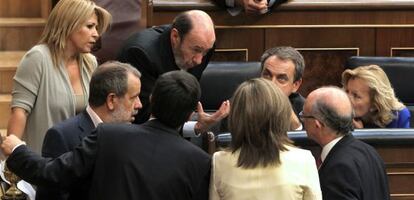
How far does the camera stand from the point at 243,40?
222 inches

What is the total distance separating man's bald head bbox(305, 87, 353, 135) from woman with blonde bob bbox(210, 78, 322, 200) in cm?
30

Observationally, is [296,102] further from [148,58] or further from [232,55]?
[232,55]

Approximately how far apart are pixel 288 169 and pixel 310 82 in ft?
9.50

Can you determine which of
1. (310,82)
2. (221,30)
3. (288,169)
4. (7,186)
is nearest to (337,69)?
(310,82)

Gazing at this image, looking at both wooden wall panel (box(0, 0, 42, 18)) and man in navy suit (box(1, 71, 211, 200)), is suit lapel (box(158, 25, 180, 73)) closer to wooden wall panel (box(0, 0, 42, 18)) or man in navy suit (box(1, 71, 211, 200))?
man in navy suit (box(1, 71, 211, 200))

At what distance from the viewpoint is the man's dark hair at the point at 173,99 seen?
2865 mm

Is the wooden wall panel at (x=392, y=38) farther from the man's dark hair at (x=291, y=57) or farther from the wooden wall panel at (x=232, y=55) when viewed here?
the man's dark hair at (x=291, y=57)

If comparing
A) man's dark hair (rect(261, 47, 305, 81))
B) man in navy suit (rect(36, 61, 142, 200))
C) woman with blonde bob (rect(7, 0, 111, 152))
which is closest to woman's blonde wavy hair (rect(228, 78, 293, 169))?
man in navy suit (rect(36, 61, 142, 200))

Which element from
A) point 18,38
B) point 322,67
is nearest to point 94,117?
point 322,67

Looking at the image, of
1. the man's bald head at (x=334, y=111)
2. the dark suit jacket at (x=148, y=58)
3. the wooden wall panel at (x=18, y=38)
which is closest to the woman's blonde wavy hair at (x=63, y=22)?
the dark suit jacket at (x=148, y=58)

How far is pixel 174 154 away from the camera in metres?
2.86

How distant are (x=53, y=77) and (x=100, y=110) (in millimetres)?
897

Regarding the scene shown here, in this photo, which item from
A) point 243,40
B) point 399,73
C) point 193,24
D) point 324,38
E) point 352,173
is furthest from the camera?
point 324,38

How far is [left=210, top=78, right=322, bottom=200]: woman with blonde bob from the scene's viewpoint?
9.28 feet
